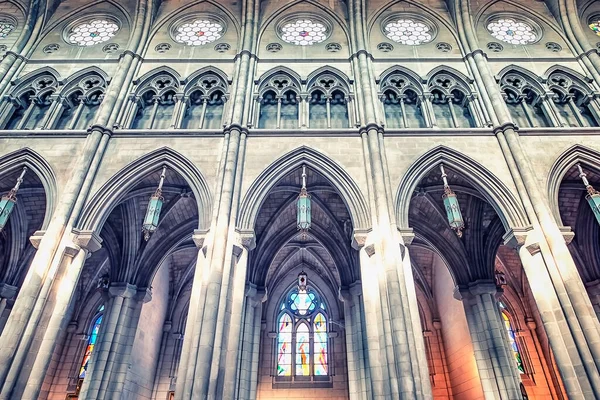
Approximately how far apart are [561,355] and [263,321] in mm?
11990

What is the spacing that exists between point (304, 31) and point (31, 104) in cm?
1031

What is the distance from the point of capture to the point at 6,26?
646 inches

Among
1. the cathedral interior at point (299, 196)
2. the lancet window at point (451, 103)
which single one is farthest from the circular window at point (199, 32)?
the lancet window at point (451, 103)

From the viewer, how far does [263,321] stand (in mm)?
18016

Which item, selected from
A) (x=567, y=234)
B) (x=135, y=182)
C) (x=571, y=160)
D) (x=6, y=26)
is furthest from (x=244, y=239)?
(x=6, y=26)

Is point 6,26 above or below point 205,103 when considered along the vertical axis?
above

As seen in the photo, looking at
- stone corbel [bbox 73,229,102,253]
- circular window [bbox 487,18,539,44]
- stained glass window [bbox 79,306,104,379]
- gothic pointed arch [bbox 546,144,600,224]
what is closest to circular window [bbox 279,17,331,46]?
circular window [bbox 487,18,539,44]

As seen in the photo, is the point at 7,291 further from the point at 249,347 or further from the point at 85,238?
the point at 249,347

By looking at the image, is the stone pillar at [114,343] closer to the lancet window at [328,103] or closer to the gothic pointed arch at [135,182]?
the gothic pointed arch at [135,182]

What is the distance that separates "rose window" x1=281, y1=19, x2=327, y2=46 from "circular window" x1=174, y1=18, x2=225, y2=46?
104 inches

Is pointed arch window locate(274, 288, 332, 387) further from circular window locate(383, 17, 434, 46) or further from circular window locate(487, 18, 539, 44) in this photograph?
circular window locate(487, 18, 539, 44)

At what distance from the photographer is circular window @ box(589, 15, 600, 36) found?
16.5 m

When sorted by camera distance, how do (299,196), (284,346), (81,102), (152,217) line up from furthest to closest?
(284,346), (81,102), (299,196), (152,217)

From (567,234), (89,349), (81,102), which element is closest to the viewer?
(567,234)
